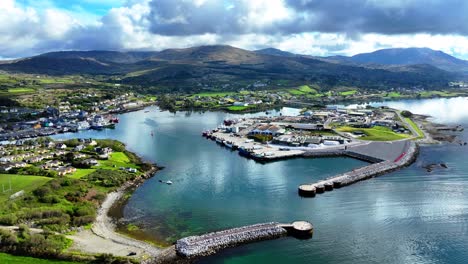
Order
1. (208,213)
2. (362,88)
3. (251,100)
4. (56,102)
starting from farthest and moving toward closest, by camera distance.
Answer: (362,88)
(251,100)
(56,102)
(208,213)

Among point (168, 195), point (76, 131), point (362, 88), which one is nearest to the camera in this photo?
point (168, 195)

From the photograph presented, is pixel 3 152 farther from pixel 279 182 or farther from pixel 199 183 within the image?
pixel 279 182

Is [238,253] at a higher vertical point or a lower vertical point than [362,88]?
lower

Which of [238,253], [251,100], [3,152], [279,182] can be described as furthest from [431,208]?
[251,100]

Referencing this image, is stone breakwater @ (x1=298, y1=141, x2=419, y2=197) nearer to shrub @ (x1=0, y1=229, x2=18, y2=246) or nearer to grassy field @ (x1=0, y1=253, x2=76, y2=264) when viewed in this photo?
grassy field @ (x1=0, y1=253, x2=76, y2=264)

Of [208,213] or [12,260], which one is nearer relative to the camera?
[12,260]

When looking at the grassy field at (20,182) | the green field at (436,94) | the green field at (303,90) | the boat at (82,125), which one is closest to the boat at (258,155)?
the grassy field at (20,182)

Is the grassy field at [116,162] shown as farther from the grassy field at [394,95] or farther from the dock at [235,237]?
the grassy field at [394,95]

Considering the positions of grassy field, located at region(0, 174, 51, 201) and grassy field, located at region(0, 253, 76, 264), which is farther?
grassy field, located at region(0, 174, 51, 201)

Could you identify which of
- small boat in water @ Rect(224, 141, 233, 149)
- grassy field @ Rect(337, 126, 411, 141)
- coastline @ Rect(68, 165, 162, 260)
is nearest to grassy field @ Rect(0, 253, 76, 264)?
coastline @ Rect(68, 165, 162, 260)
